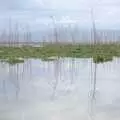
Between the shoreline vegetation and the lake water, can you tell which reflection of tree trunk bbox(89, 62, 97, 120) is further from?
the shoreline vegetation

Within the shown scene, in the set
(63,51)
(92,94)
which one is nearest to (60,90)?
(92,94)

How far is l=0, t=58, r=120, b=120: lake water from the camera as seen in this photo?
2805 mm

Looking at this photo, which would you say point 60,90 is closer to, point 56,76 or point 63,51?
point 56,76

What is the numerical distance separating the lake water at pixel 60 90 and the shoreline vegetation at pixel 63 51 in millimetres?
93

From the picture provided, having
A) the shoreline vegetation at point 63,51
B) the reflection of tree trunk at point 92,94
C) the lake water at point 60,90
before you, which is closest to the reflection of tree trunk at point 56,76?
the lake water at point 60,90

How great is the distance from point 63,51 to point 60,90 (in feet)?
1.97

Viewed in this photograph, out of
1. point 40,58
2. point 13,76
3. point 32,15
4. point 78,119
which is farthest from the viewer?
point 40,58

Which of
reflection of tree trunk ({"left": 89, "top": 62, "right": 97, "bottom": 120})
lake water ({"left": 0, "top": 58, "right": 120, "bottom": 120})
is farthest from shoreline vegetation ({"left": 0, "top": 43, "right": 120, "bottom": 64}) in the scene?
reflection of tree trunk ({"left": 89, "top": 62, "right": 97, "bottom": 120})

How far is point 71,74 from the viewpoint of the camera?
3.93 meters

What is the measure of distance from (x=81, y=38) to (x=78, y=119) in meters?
0.91

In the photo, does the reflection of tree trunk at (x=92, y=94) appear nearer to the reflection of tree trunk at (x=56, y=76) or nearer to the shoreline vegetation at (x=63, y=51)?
the shoreline vegetation at (x=63, y=51)

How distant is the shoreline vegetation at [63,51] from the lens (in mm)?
3588

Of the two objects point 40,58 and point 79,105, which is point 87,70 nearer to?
point 40,58

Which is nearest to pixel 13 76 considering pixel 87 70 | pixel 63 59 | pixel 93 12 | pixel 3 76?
pixel 3 76
